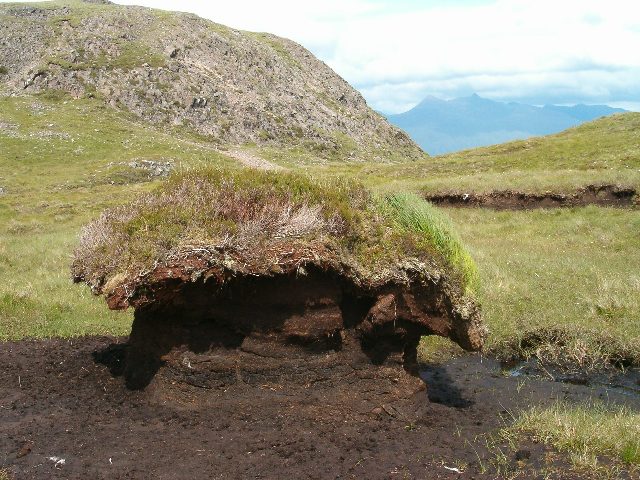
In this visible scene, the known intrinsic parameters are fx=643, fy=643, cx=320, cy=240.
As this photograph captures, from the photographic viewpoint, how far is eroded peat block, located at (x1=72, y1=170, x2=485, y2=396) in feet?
29.1

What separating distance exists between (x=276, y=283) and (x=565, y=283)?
1099 centimetres

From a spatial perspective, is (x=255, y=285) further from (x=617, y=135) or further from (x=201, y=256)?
(x=617, y=135)

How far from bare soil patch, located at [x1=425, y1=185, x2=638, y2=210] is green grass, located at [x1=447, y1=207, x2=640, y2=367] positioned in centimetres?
182

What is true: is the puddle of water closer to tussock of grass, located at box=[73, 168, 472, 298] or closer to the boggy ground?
the boggy ground

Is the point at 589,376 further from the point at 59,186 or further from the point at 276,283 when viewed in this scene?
the point at 59,186

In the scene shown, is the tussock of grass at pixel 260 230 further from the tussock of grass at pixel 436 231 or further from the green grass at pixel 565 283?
the green grass at pixel 565 283

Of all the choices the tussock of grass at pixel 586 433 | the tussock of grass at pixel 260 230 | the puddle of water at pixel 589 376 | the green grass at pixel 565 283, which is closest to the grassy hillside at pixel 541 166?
the green grass at pixel 565 283

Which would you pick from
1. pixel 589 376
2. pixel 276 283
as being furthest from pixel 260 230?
pixel 589 376

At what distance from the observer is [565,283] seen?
1752cm

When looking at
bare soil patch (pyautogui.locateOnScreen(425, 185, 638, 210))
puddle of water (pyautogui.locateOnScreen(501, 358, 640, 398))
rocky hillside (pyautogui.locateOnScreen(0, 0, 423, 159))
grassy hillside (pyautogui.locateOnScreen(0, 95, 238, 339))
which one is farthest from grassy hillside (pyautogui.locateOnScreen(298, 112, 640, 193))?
rocky hillside (pyautogui.locateOnScreen(0, 0, 423, 159))

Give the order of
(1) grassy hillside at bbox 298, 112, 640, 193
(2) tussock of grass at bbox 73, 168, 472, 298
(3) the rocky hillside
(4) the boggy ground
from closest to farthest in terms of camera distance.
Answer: (4) the boggy ground → (2) tussock of grass at bbox 73, 168, 472, 298 → (1) grassy hillside at bbox 298, 112, 640, 193 → (3) the rocky hillside

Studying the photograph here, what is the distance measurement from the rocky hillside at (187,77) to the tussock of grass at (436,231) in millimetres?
80198

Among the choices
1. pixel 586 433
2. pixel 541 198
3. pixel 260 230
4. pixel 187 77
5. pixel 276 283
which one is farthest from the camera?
pixel 187 77

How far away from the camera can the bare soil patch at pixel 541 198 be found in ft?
101
